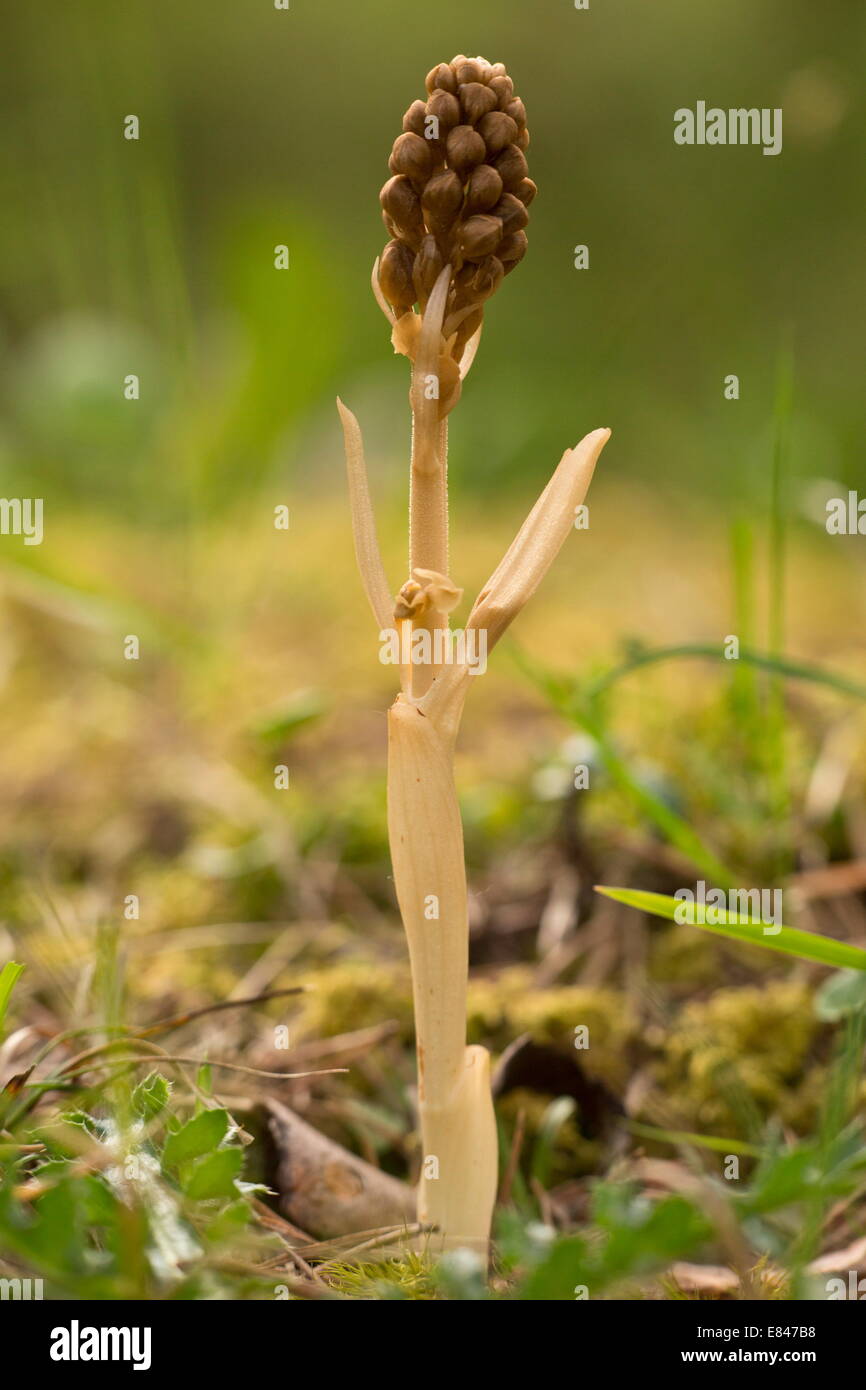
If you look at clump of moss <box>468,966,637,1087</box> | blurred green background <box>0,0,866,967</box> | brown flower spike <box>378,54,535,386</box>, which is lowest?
clump of moss <box>468,966,637,1087</box>

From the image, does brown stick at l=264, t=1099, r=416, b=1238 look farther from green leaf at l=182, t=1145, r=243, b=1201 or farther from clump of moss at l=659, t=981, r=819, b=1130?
clump of moss at l=659, t=981, r=819, b=1130

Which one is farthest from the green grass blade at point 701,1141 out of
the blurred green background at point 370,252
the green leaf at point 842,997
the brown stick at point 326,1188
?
the blurred green background at point 370,252

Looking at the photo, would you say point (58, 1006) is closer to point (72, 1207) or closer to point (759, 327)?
point (72, 1207)

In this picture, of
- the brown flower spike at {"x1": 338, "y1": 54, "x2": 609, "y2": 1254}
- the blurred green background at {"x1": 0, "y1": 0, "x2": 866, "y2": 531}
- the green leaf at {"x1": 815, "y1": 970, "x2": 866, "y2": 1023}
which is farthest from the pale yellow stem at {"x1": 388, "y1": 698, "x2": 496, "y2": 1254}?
the blurred green background at {"x1": 0, "y1": 0, "x2": 866, "y2": 531}

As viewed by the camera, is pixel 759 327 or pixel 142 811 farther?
pixel 759 327

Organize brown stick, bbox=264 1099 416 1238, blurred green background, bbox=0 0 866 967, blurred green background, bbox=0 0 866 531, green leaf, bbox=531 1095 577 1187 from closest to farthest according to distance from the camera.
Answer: brown stick, bbox=264 1099 416 1238 → green leaf, bbox=531 1095 577 1187 → blurred green background, bbox=0 0 866 967 → blurred green background, bbox=0 0 866 531
